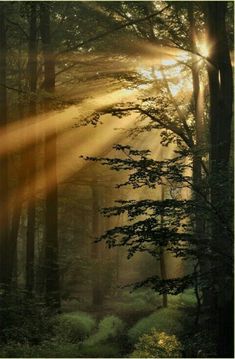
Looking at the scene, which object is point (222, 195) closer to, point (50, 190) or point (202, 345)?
point (202, 345)

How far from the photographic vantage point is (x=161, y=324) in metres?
18.2

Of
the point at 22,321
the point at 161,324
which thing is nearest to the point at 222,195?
the point at 22,321

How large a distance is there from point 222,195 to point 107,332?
1277 cm

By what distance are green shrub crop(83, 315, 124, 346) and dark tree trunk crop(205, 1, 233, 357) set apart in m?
8.38

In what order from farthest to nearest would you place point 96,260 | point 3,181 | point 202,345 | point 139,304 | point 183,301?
point 139,304 → point 96,260 → point 183,301 → point 3,181 → point 202,345

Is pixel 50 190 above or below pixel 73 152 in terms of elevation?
below

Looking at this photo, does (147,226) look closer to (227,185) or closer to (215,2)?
(227,185)

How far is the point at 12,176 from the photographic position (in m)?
21.7

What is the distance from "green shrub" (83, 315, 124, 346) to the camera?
Result: 54.1ft

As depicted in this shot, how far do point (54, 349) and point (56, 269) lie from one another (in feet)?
9.11

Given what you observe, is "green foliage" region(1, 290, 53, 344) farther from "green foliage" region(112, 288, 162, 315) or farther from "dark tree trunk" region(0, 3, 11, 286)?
"green foliage" region(112, 288, 162, 315)

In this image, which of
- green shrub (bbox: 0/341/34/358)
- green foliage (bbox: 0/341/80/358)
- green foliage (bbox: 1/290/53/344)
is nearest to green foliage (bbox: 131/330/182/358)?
green foliage (bbox: 0/341/80/358)

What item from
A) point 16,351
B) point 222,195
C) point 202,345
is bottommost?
point 16,351

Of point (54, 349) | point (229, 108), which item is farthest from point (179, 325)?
point (229, 108)
